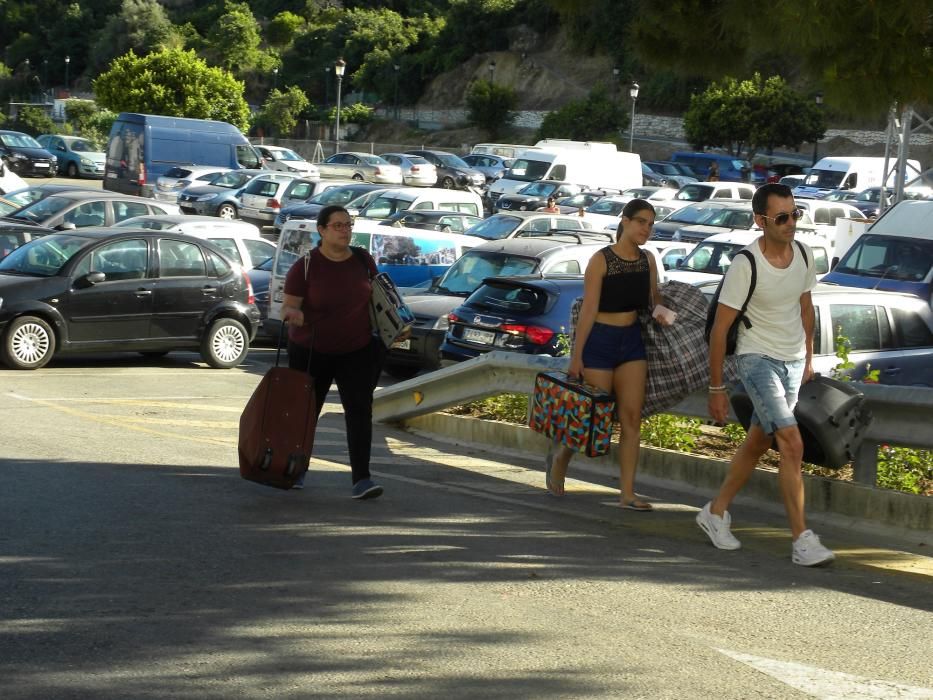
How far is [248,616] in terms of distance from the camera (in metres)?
5.88

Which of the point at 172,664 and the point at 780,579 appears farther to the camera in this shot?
the point at 780,579

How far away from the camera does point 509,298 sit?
14.5 meters

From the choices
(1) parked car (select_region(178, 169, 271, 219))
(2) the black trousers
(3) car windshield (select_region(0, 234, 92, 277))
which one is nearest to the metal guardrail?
(2) the black trousers

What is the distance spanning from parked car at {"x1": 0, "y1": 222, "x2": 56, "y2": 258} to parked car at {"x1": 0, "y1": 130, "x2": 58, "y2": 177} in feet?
114

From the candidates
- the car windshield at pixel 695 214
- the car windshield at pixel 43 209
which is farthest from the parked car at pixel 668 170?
the car windshield at pixel 43 209

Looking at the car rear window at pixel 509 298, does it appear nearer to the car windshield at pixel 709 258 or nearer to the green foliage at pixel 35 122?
the car windshield at pixel 709 258

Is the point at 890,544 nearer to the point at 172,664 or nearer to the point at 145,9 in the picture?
the point at 172,664

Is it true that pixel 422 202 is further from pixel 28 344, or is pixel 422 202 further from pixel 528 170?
pixel 528 170

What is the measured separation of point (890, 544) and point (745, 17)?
3.38 m

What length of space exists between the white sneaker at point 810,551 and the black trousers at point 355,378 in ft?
8.80

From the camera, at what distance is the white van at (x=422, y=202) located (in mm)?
29312

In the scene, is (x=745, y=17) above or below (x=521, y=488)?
above

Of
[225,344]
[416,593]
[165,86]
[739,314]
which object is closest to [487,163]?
[165,86]

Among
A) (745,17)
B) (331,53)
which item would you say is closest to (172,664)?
(745,17)
